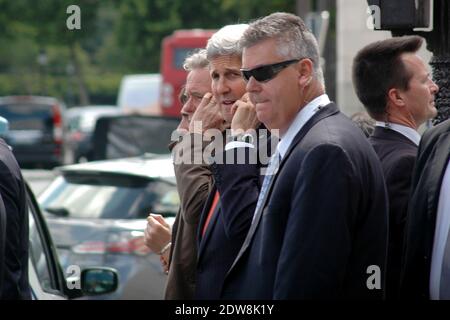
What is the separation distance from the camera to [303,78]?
13.2 ft

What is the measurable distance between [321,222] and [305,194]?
0.10 metres

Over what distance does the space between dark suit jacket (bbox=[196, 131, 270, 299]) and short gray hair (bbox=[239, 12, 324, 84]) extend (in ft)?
1.31

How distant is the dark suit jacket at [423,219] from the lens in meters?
4.21

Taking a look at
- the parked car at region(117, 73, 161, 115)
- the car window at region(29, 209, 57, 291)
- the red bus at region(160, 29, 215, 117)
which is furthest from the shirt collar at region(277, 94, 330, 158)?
the parked car at region(117, 73, 161, 115)

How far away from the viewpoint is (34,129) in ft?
99.2

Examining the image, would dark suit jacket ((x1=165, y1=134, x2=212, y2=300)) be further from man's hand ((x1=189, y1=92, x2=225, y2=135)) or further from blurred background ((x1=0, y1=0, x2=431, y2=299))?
blurred background ((x1=0, y1=0, x2=431, y2=299))

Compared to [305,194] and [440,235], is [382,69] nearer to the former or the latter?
[440,235]

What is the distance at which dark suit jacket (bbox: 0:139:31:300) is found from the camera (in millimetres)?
4605

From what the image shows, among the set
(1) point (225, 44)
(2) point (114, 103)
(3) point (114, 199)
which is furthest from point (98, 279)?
(2) point (114, 103)

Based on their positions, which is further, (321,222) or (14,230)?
(14,230)

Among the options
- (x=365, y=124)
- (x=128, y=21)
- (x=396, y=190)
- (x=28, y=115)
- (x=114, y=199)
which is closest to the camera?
(x=396, y=190)

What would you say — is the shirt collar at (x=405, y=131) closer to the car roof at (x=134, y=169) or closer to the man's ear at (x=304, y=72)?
the man's ear at (x=304, y=72)

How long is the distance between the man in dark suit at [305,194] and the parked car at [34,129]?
26.4 m
